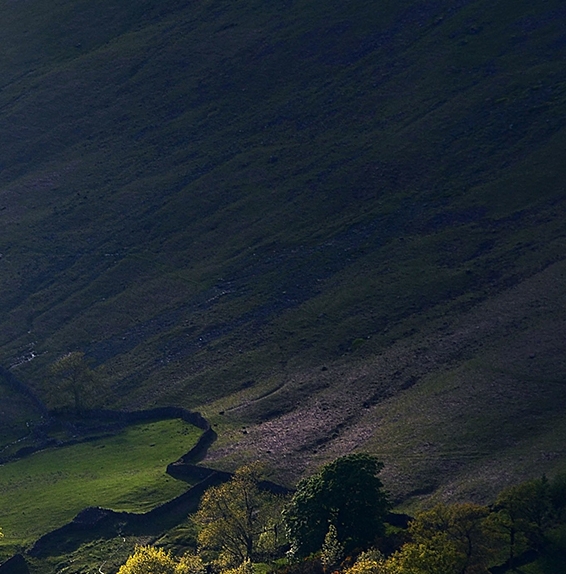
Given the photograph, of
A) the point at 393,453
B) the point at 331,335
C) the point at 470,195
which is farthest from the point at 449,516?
the point at 470,195

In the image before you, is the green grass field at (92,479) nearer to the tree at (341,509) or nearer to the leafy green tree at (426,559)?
the tree at (341,509)

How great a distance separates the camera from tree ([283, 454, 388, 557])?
102 meters

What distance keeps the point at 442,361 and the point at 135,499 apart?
150ft

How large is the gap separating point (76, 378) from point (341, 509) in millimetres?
67494

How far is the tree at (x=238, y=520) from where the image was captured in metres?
108

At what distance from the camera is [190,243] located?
196375 mm

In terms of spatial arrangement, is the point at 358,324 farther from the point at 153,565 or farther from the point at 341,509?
the point at 153,565

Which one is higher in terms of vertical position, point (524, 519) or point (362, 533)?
point (362, 533)

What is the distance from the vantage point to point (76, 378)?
158875 mm

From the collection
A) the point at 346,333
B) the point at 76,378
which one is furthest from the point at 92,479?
the point at 346,333

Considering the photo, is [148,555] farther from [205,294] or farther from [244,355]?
[205,294]

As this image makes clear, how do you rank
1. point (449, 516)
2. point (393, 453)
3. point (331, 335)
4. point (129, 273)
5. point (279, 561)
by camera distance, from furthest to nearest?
point (129, 273)
point (331, 335)
point (393, 453)
point (279, 561)
point (449, 516)

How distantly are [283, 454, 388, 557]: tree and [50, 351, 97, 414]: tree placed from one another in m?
60.3

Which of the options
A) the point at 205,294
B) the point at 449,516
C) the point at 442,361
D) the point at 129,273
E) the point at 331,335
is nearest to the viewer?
the point at 449,516
